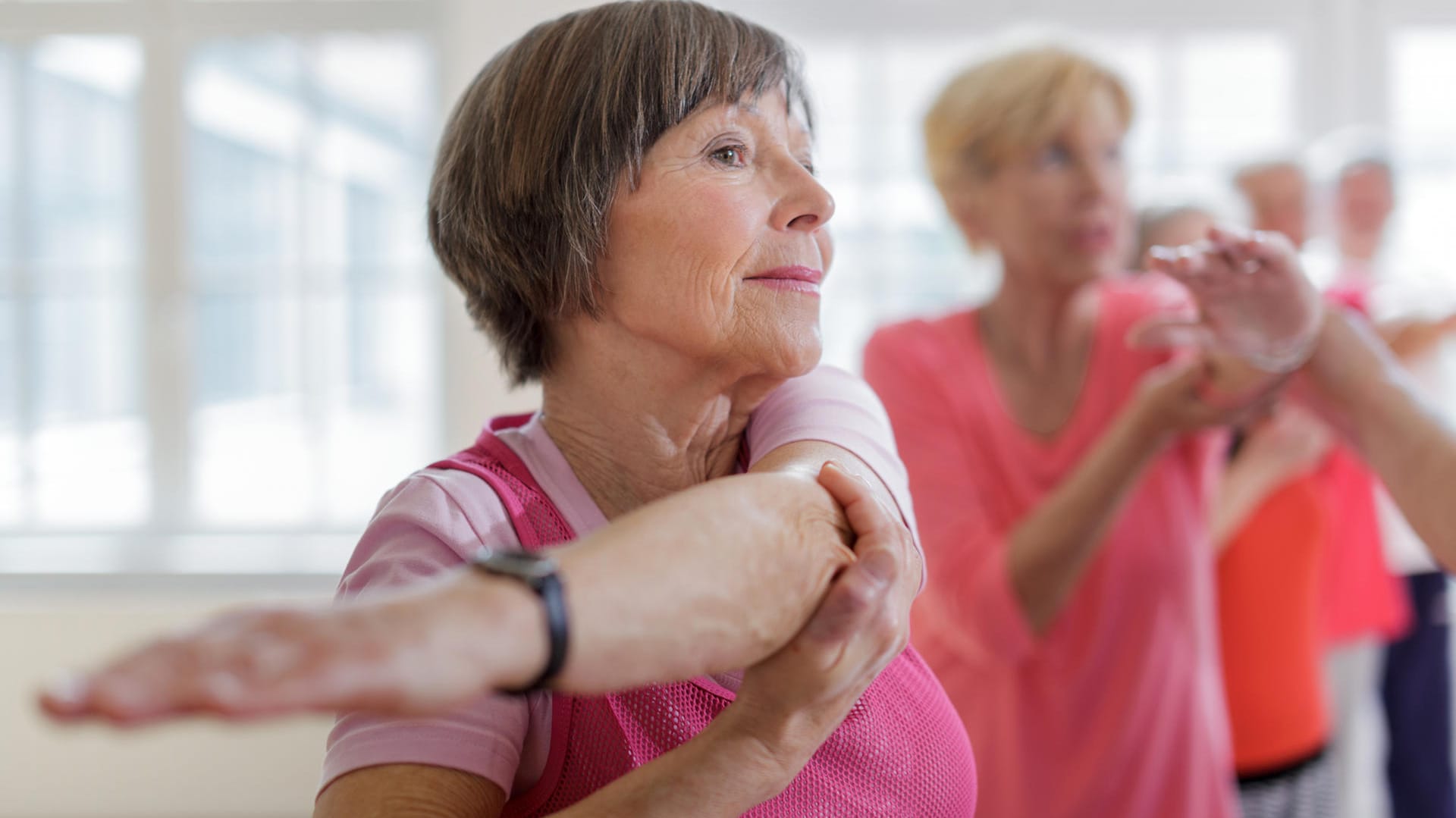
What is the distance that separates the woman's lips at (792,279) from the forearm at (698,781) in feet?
1.11

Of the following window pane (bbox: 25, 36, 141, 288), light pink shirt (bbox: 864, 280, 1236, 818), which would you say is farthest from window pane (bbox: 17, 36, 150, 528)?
light pink shirt (bbox: 864, 280, 1236, 818)

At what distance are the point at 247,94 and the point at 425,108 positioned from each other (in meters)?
0.62

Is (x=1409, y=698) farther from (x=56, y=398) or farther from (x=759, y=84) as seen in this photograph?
(x=56, y=398)

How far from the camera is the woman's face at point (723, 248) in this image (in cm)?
85

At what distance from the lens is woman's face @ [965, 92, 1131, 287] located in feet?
5.33

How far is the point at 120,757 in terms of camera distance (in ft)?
11.3

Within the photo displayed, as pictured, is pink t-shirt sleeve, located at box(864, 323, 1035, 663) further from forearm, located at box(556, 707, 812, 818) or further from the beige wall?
the beige wall

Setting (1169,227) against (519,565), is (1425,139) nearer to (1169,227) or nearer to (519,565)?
(1169,227)

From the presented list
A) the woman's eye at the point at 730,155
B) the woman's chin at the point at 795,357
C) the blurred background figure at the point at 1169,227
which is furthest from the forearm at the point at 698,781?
the blurred background figure at the point at 1169,227

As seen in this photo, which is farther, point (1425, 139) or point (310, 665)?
point (1425, 139)

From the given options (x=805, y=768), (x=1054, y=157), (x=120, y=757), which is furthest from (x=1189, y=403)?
(x=120, y=757)

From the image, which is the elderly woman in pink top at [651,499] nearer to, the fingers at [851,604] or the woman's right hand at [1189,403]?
the fingers at [851,604]

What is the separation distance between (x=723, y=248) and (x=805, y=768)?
15.9 inches

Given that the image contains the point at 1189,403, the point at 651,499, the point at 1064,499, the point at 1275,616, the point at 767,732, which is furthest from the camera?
the point at 1275,616
